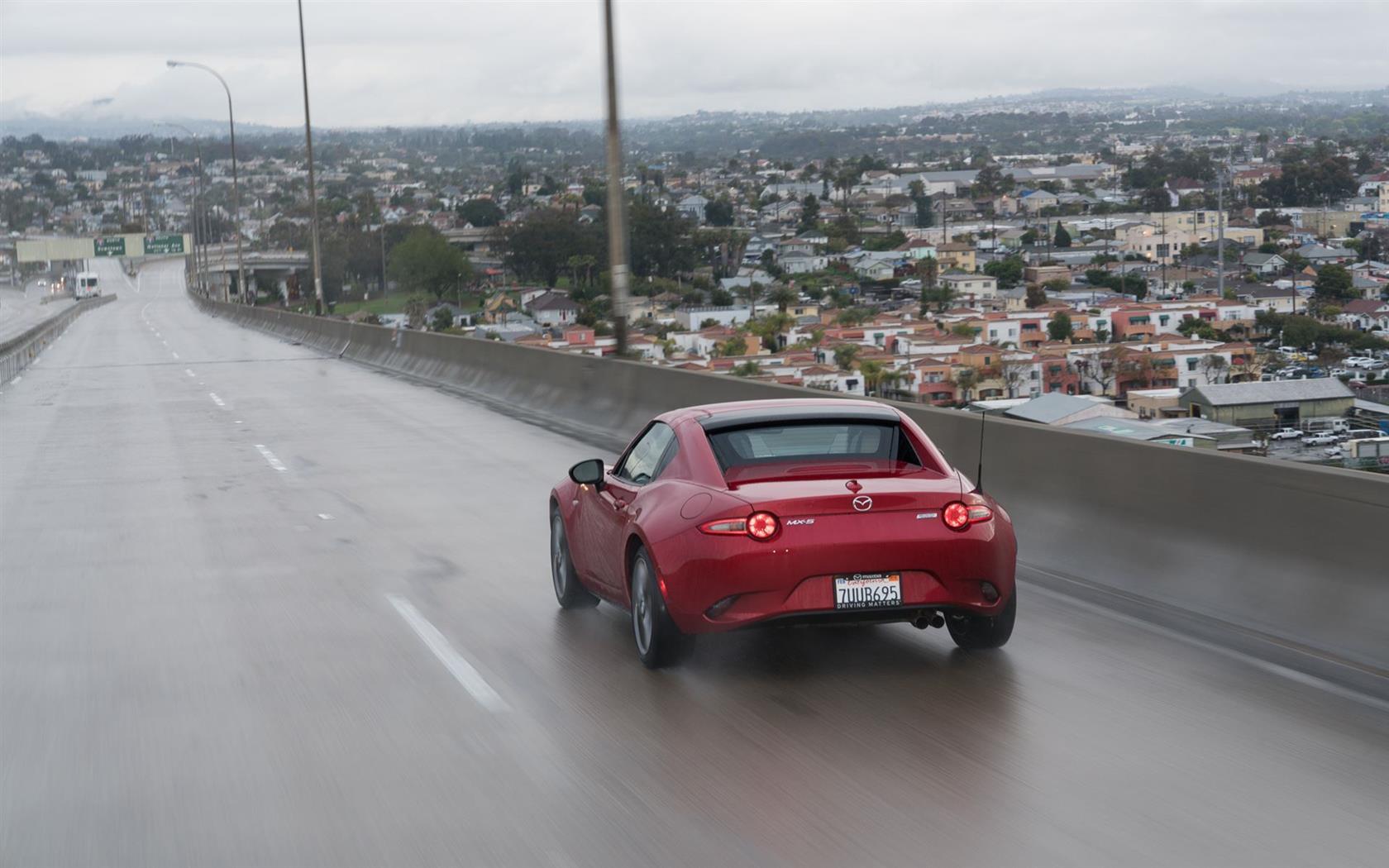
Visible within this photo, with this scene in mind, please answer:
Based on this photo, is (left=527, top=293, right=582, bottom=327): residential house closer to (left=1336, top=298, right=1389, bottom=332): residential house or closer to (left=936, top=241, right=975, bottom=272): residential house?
(left=936, top=241, right=975, bottom=272): residential house

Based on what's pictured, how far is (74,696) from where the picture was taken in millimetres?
8188

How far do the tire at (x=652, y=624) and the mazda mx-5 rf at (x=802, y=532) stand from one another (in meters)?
0.01

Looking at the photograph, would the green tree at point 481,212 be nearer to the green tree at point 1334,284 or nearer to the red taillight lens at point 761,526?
the green tree at point 1334,284

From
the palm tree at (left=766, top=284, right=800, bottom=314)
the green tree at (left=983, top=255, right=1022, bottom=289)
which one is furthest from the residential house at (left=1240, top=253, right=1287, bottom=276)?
the palm tree at (left=766, top=284, right=800, bottom=314)

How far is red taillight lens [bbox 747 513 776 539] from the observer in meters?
7.84

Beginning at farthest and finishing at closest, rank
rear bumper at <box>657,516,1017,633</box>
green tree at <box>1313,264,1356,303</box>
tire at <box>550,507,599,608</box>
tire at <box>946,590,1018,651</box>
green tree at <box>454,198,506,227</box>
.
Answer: green tree at <box>454,198,506,227</box>
green tree at <box>1313,264,1356,303</box>
tire at <box>550,507,599,608</box>
tire at <box>946,590,1018,651</box>
rear bumper at <box>657,516,1017,633</box>

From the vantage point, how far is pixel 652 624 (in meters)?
8.34

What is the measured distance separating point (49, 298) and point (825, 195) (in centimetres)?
14623

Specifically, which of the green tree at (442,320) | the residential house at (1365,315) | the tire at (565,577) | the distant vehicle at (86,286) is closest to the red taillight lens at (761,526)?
the tire at (565,577)

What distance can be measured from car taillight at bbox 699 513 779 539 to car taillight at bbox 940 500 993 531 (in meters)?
0.83

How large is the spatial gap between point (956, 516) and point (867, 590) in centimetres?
58

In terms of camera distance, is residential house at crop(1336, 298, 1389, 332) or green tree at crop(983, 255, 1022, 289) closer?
residential house at crop(1336, 298, 1389, 332)

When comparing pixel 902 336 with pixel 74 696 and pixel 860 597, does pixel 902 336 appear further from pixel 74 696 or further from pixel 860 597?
pixel 74 696

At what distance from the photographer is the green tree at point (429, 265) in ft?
185
